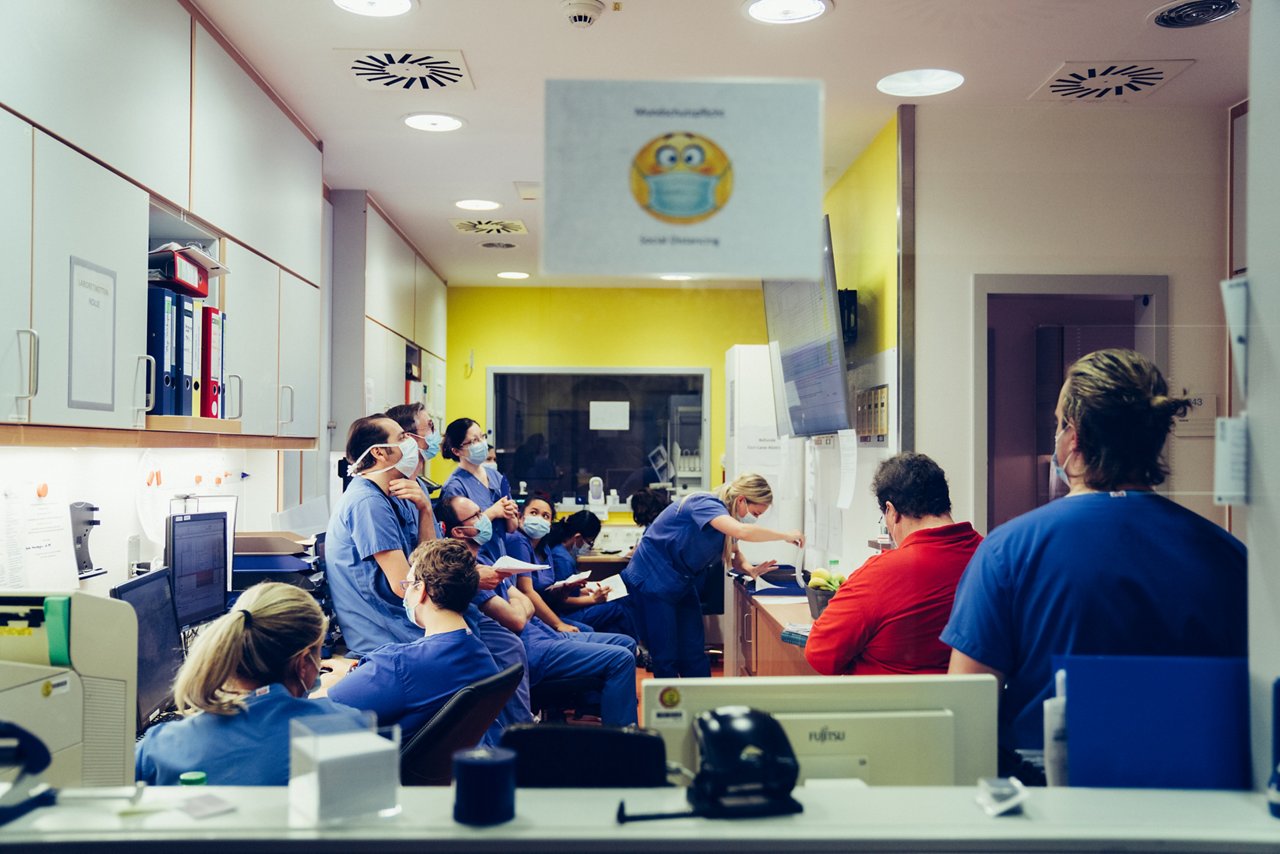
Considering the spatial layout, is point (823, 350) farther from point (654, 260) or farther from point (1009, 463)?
point (654, 260)

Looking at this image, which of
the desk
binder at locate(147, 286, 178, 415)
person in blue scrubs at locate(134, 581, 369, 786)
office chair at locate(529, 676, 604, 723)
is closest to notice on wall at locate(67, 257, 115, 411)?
binder at locate(147, 286, 178, 415)

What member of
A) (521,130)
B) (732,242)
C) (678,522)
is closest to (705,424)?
(678,522)

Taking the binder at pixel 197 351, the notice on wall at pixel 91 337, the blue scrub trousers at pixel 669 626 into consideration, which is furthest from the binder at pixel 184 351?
the blue scrub trousers at pixel 669 626

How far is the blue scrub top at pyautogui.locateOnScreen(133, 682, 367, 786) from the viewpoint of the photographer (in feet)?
5.47

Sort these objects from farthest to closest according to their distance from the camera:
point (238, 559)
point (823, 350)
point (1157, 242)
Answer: point (238, 559) → point (823, 350) → point (1157, 242)

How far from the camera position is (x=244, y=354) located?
2.85 meters

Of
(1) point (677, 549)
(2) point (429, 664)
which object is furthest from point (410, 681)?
(1) point (677, 549)

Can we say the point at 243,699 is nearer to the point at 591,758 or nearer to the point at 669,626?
the point at 591,758

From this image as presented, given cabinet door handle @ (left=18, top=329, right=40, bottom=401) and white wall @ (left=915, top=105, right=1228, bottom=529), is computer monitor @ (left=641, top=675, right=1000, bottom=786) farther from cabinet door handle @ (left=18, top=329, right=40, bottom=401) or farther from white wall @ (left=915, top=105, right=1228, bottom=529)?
cabinet door handle @ (left=18, top=329, right=40, bottom=401)

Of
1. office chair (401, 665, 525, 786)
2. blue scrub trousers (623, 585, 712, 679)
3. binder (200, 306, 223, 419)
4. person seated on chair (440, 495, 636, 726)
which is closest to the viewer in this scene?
office chair (401, 665, 525, 786)

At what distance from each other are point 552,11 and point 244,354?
131 centimetres

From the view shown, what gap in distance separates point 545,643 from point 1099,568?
214 cm

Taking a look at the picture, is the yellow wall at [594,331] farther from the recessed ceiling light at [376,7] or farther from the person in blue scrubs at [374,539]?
the recessed ceiling light at [376,7]

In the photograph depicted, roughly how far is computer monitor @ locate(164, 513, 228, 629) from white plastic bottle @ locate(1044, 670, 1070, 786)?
6.62 feet
